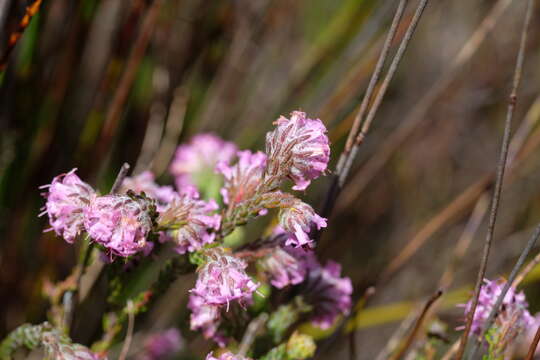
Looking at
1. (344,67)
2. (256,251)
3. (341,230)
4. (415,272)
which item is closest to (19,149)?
(256,251)

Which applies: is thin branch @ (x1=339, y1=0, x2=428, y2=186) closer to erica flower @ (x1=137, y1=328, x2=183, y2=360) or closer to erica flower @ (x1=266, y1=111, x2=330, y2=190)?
erica flower @ (x1=266, y1=111, x2=330, y2=190)

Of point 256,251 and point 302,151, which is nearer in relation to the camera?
point 302,151

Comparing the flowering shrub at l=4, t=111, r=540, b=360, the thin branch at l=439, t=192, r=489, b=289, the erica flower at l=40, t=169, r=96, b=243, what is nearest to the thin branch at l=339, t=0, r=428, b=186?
the flowering shrub at l=4, t=111, r=540, b=360

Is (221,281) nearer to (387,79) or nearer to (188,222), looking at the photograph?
(188,222)

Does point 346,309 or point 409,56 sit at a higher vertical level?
point 409,56

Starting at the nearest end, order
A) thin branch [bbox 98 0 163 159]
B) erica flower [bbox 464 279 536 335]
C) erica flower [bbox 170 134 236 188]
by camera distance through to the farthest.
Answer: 1. erica flower [bbox 464 279 536 335]
2. thin branch [bbox 98 0 163 159]
3. erica flower [bbox 170 134 236 188]

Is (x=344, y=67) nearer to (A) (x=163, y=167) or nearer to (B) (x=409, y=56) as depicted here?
(A) (x=163, y=167)

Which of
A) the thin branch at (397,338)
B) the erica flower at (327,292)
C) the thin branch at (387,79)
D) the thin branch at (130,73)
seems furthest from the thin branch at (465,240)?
the thin branch at (130,73)
